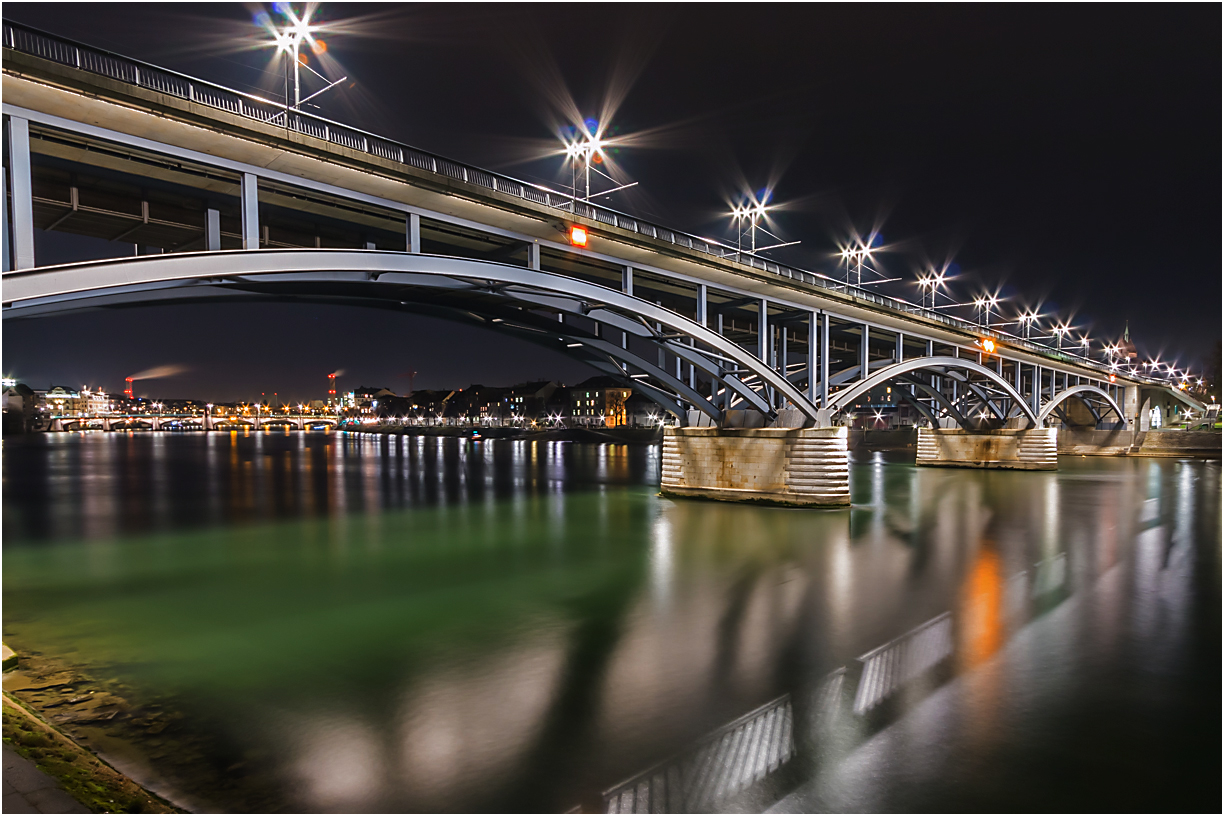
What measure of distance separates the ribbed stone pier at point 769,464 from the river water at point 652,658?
5.15ft

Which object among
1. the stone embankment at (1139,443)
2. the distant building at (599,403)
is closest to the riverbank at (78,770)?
the stone embankment at (1139,443)

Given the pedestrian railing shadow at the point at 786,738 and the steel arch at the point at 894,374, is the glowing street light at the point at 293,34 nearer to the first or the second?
the pedestrian railing shadow at the point at 786,738

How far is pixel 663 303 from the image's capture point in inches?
1073

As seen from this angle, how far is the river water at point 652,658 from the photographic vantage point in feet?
21.1

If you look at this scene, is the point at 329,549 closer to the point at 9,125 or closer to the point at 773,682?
the point at 9,125

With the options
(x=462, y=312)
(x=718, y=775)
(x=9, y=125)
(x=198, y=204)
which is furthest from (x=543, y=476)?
(x=718, y=775)

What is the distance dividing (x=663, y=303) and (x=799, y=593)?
50.8ft

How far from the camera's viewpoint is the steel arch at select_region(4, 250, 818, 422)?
9.81 meters

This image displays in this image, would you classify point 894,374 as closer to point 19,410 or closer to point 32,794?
point 32,794

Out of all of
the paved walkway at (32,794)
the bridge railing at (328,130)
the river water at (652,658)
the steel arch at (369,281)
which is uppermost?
the bridge railing at (328,130)

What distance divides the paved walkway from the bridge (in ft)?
22.1

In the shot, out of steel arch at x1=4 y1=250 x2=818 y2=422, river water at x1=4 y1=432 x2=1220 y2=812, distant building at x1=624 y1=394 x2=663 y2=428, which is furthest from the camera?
distant building at x1=624 y1=394 x2=663 y2=428

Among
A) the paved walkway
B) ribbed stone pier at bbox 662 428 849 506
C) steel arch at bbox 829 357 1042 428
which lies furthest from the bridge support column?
steel arch at bbox 829 357 1042 428

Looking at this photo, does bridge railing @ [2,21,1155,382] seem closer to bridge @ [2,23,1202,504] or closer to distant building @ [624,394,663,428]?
bridge @ [2,23,1202,504]
